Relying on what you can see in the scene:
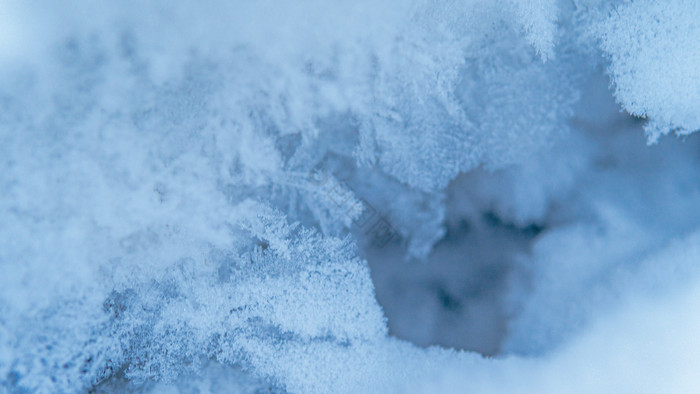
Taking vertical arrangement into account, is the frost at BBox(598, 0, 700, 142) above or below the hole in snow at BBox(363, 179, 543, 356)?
above

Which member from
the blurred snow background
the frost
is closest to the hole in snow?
the blurred snow background

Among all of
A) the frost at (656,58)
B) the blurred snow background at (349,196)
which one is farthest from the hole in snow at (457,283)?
the frost at (656,58)

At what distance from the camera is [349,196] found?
95 centimetres

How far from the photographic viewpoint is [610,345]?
991 millimetres

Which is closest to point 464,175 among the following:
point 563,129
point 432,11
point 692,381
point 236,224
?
point 563,129

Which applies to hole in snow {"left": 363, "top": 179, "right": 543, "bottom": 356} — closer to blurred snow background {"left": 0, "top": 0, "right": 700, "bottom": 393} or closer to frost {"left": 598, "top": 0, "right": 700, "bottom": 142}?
blurred snow background {"left": 0, "top": 0, "right": 700, "bottom": 393}

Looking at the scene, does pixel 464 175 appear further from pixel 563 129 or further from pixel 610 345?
pixel 610 345

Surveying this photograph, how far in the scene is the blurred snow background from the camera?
912 mm

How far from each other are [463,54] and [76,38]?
754 mm

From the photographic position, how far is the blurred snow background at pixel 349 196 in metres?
0.91

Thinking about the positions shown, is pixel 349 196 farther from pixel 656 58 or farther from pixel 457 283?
pixel 656 58

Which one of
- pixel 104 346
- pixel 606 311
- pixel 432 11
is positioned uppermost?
pixel 432 11

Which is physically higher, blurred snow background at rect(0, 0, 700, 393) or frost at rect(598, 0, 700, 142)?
frost at rect(598, 0, 700, 142)

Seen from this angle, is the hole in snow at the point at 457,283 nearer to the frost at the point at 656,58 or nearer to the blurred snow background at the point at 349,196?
the blurred snow background at the point at 349,196
